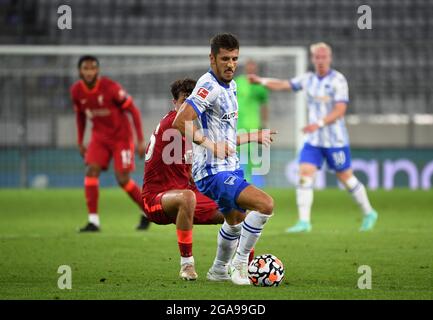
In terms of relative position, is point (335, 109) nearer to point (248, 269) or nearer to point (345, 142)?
point (345, 142)

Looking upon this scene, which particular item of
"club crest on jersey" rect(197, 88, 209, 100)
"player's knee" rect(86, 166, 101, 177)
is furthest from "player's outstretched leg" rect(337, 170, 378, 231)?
"club crest on jersey" rect(197, 88, 209, 100)

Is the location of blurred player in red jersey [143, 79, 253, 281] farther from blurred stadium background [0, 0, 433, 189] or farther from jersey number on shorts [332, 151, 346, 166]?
blurred stadium background [0, 0, 433, 189]

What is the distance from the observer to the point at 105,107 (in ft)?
40.2

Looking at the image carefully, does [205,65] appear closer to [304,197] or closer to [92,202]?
[304,197]

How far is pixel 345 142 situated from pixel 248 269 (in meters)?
5.04

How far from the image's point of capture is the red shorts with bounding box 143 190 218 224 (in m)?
7.86

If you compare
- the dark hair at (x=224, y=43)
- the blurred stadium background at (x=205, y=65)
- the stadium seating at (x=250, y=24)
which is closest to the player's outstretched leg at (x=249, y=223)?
the dark hair at (x=224, y=43)

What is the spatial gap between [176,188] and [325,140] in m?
4.12

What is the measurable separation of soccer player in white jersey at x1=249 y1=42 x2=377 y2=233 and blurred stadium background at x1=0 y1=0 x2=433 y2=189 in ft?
22.5

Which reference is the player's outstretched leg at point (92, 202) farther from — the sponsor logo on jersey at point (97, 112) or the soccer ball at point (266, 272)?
the soccer ball at point (266, 272)

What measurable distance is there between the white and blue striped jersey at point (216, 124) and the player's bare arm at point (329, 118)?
4.25 m

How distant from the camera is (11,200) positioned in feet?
55.9

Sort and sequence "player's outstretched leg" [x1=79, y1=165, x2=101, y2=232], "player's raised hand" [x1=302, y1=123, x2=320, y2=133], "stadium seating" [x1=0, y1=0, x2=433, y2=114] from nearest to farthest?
"player's raised hand" [x1=302, y1=123, x2=320, y2=133]
"player's outstretched leg" [x1=79, y1=165, x2=101, y2=232]
"stadium seating" [x1=0, y1=0, x2=433, y2=114]
